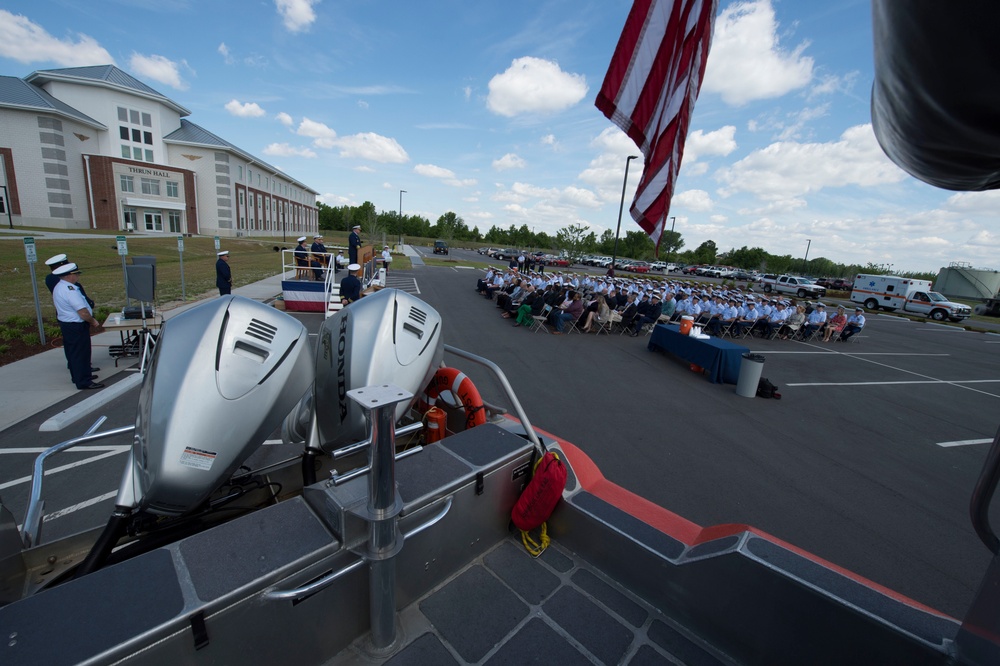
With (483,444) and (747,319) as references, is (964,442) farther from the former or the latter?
(483,444)

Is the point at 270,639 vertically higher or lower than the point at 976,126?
lower

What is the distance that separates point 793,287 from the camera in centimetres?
3597

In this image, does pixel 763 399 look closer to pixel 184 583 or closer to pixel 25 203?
pixel 184 583

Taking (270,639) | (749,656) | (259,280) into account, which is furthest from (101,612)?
(259,280)

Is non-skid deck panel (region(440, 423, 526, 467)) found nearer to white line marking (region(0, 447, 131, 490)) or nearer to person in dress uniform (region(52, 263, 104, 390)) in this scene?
white line marking (region(0, 447, 131, 490))

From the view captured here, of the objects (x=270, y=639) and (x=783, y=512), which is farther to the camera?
(x=783, y=512)

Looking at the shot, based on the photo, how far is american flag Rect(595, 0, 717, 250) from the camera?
115 inches

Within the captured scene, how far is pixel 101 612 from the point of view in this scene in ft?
3.87

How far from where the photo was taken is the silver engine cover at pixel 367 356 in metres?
2.37

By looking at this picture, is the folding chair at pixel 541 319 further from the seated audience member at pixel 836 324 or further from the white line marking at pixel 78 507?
the seated audience member at pixel 836 324

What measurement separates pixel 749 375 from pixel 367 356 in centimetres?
783

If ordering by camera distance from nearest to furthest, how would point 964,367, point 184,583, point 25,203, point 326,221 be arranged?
point 184,583 < point 964,367 < point 25,203 < point 326,221

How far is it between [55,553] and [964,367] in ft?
65.7

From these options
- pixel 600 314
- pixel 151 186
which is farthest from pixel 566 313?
pixel 151 186
